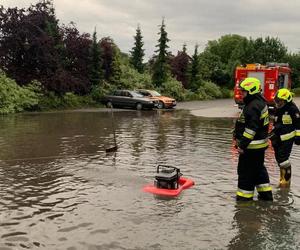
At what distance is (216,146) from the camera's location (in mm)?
13609

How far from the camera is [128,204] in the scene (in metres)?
7.15

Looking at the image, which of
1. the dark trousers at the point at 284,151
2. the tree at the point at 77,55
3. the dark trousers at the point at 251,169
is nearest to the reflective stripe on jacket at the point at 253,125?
the dark trousers at the point at 251,169

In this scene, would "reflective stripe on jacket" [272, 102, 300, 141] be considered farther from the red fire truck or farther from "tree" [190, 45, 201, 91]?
"tree" [190, 45, 201, 91]

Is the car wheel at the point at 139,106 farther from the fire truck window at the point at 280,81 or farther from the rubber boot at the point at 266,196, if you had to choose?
the rubber boot at the point at 266,196

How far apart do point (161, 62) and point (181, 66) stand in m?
5.51

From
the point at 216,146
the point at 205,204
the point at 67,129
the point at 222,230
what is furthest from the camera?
the point at 67,129

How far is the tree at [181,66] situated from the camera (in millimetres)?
47188

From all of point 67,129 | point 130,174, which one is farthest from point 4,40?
point 130,174

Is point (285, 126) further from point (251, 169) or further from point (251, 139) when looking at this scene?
point (251, 139)

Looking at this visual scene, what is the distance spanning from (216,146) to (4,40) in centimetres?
2054

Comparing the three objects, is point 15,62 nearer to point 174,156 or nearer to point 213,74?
point 174,156

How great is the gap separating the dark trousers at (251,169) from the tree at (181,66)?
3990 centimetres

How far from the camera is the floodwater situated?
564cm

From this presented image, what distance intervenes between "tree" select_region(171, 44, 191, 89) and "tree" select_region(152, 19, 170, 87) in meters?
3.66
